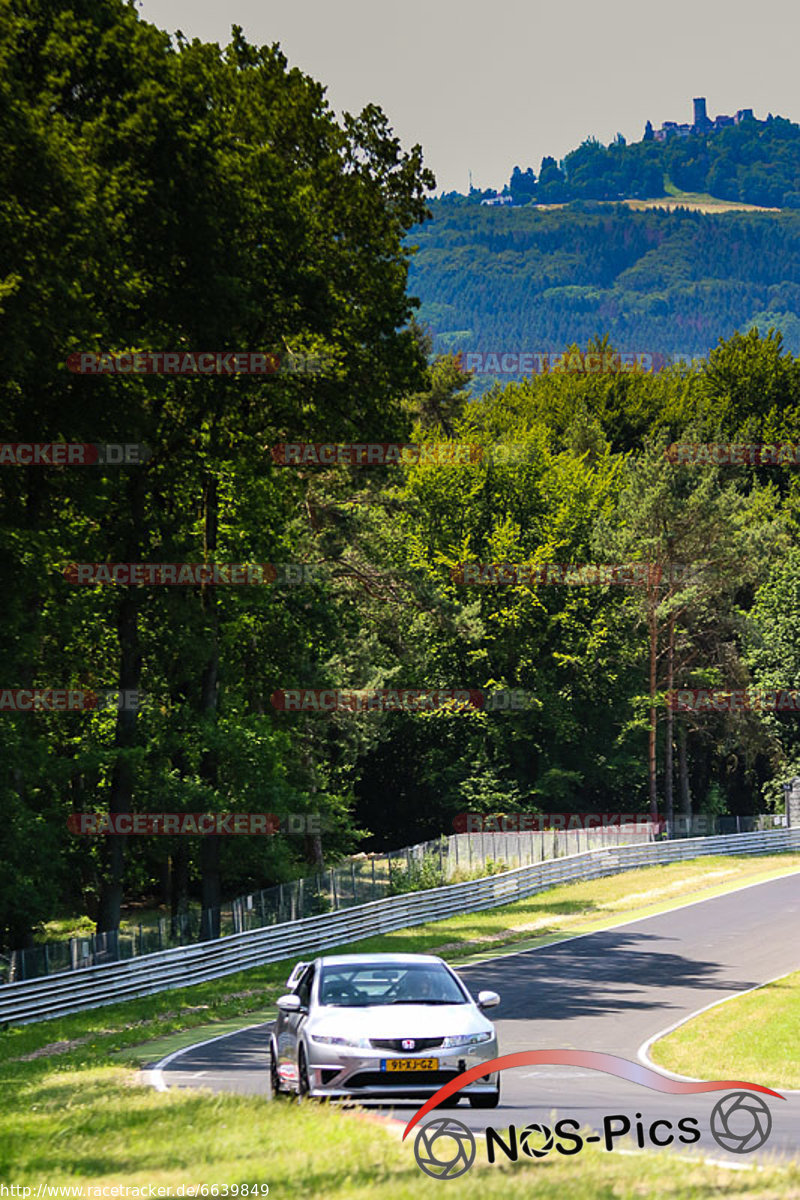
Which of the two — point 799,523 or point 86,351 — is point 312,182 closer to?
point 86,351

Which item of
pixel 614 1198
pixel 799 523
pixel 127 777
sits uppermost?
pixel 799 523

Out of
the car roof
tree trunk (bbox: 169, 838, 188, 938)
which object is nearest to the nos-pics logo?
the car roof

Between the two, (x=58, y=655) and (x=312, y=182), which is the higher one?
(x=312, y=182)

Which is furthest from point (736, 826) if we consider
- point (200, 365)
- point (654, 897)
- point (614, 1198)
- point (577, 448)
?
point (614, 1198)

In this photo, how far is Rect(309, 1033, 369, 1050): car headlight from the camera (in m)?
12.2

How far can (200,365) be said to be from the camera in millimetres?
29844

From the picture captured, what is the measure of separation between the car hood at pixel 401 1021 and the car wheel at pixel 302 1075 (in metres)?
0.28

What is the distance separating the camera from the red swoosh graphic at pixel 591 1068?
11539 mm

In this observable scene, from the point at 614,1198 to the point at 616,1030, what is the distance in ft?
48.8

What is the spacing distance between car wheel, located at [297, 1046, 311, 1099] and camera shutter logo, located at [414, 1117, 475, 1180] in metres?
1.87

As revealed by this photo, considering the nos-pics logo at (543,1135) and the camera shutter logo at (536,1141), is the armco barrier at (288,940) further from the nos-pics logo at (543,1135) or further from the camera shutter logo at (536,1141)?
the camera shutter logo at (536,1141)

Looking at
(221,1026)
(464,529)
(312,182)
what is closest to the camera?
(221,1026)

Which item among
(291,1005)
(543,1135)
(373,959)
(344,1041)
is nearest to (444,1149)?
(543,1135)

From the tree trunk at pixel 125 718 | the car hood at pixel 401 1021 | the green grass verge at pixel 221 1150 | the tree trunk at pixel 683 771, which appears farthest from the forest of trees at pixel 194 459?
the car hood at pixel 401 1021
